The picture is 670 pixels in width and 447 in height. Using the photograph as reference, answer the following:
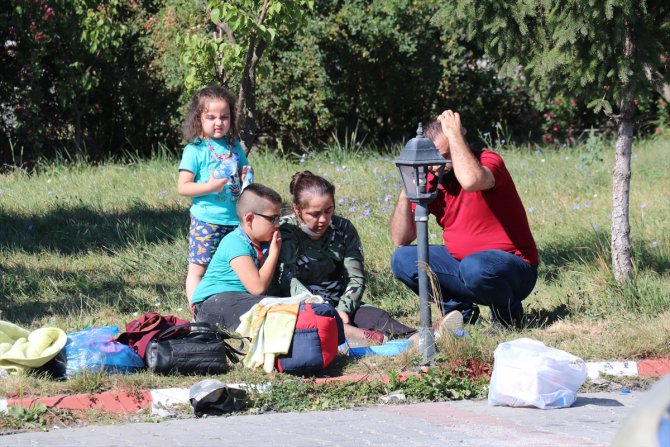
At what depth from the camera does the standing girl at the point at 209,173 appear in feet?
21.7

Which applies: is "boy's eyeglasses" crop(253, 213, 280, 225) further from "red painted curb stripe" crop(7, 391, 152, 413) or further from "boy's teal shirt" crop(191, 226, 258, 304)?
"red painted curb stripe" crop(7, 391, 152, 413)

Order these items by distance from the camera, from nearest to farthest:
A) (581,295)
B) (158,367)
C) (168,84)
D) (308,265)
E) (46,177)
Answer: (158,367), (308,265), (581,295), (46,177), (168,84)

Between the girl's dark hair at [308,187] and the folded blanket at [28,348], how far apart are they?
1629 millimetres

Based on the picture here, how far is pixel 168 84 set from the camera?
12555mm

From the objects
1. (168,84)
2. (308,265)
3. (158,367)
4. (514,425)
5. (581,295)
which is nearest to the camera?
(514,425)

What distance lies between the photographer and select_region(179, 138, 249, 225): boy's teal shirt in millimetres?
6641

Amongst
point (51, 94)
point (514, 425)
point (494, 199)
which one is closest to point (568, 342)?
point (494, 199)

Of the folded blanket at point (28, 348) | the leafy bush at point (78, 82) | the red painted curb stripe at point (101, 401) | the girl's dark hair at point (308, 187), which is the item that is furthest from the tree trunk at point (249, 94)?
the leafy bush at point (78, 82)

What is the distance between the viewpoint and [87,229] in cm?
952

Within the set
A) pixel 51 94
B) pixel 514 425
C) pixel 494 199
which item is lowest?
pixel 514 425

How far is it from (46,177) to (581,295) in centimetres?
680

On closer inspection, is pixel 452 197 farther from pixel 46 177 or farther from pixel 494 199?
pixel 46 177

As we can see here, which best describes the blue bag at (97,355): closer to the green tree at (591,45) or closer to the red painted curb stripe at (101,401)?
the red painted curb stripe at (101,401)

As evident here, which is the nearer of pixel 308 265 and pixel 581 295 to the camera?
pixel 308 265
